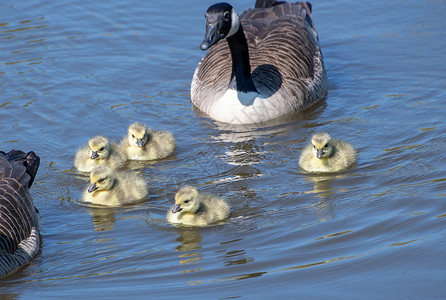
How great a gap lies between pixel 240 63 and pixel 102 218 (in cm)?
328

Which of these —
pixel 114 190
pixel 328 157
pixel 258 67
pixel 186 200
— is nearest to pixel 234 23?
pixel 258 67

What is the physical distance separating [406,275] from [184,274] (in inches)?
71.2

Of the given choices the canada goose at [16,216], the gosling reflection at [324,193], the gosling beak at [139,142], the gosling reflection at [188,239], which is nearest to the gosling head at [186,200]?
the gosling reflection at [188,239]

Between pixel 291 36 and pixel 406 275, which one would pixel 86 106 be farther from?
pixel 406 275

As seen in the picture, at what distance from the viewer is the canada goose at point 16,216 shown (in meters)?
7.17

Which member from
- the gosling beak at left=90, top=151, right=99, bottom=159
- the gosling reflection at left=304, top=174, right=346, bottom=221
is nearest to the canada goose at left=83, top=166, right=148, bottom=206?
the gosling beak at left=90, top=151, right=99, bottom=159

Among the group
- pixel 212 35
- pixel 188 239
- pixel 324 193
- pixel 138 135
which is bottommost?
pixel 188 239

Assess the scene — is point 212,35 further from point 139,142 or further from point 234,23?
point 139,142

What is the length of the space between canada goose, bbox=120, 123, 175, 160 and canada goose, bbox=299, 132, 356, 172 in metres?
1.60

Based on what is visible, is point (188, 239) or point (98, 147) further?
point (98, 147)

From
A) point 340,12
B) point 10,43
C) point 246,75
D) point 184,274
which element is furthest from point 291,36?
point 184,274

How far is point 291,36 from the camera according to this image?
11.3 meters

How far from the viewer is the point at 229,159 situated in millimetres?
9438

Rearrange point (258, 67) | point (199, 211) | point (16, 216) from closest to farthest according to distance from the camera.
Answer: point (16, 216), point (199, 211), point (258, 67)
